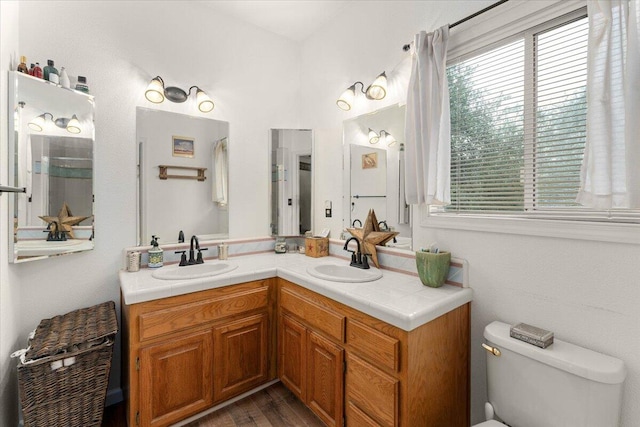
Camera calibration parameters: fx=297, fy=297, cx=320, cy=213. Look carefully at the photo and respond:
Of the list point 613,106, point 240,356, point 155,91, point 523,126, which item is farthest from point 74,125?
point 613,106

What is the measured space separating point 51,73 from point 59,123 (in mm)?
271

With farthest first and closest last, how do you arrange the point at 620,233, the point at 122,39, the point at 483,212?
the point at 122,39 < the point at 483,212 < the point at 620,233

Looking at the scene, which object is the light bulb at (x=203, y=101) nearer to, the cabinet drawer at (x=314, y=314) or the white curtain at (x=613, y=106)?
the cabinet drawer at (x=314, y=314)

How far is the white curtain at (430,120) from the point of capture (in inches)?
62.7

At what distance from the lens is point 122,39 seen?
2.00 meters

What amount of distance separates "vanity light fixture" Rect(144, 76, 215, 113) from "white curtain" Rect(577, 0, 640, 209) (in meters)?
2.23

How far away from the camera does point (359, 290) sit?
154 centimetres

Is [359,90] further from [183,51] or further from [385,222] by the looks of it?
[183,51]

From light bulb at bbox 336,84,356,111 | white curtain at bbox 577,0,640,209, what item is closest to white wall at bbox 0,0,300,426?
light bulb at bbox 336,84,356,111

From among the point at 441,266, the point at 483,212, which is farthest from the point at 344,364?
the point at 483,212

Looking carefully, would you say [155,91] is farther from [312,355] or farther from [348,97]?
[312,355]

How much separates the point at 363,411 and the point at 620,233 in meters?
1.32

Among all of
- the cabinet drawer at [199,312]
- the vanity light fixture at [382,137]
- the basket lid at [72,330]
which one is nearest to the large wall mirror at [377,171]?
the vanity light fixture at [382,137]

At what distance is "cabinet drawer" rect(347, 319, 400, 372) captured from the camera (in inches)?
49.9
